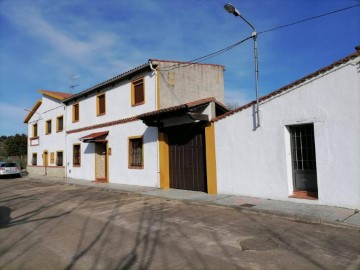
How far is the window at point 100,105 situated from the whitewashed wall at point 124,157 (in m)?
1.14

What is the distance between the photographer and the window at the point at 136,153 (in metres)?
16.0

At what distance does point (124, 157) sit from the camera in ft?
55.8

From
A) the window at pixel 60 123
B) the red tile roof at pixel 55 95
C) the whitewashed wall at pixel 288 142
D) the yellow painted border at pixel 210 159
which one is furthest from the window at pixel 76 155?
the whitewashed wall at pixel 288 142

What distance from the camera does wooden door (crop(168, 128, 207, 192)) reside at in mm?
12977

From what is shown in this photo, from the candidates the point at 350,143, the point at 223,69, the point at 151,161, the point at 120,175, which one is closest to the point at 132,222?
the point at 350,143

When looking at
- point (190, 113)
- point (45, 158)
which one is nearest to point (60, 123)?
point (45, 158)

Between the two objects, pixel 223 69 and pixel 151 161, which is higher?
pixel 223 69

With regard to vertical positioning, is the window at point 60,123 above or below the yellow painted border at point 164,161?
above

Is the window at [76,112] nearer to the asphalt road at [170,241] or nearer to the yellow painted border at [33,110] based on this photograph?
the yellow painted border at [33,110]

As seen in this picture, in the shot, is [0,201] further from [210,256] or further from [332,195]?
[332,195]

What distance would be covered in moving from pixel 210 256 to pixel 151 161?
32.9 feet

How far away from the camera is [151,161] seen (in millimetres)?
15133

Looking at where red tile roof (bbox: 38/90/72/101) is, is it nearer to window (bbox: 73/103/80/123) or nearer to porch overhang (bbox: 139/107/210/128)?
window (bbox: 73/103/80/123)

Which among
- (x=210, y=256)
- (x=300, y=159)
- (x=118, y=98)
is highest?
(x=118, y=98)
